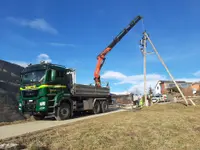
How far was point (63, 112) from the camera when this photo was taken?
13.2 m

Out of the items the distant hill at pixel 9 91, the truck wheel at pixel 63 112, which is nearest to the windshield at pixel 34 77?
the truck wheel at pixel 63 112

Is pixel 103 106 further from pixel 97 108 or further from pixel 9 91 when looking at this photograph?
pixel 9 91

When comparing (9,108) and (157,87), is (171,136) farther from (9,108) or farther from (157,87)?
(157,87)

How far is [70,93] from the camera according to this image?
46.8 feet

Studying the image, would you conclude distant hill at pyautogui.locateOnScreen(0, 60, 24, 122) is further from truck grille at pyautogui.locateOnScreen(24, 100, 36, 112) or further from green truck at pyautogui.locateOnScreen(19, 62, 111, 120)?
truck grille at pyautogui.locateOnScreen(24, 100, 36, 112)

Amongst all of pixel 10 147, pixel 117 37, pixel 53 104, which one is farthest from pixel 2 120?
pixel 117 37

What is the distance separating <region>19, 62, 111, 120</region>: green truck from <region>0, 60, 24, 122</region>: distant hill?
88cm

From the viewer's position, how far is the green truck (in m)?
12.3

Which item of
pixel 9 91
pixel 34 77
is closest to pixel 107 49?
pixel 9 91

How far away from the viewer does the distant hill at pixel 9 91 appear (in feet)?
43.5

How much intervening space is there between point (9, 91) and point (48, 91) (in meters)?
4.94

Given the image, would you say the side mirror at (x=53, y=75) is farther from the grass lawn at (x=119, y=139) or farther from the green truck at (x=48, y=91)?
the grass lawn at (x=119, y=139)

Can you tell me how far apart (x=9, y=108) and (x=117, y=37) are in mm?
13219

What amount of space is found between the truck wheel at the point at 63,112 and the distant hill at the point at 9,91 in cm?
256
